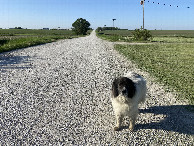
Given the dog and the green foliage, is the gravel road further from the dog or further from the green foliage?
the green foliage

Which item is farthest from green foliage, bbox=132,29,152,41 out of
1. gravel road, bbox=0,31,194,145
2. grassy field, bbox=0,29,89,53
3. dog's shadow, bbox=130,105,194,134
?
dog's shadow, bbox=130,105,194,134

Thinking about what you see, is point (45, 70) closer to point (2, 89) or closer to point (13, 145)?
point (2, 89)

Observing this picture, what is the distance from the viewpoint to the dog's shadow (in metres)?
5.03

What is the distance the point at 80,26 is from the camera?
118 meters

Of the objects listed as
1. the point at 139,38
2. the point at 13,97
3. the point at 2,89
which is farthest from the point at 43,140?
the point at 139,38

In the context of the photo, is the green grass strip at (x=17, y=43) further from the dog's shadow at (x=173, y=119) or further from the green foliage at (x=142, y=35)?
the green foliage at (x=142, y=35)

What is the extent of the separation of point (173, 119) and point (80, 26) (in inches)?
4611

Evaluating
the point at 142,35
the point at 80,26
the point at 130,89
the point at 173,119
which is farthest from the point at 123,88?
the point at 80,26

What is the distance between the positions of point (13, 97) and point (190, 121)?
19.5ft

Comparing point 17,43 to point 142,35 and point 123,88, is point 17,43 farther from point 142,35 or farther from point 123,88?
point 142,35

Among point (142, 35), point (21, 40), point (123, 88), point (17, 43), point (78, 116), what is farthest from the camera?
point (142, 35)

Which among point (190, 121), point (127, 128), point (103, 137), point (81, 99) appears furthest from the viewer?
point (81, 99)

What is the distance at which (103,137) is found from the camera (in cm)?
462

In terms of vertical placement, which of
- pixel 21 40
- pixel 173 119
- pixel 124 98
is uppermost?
pixel 21 40
